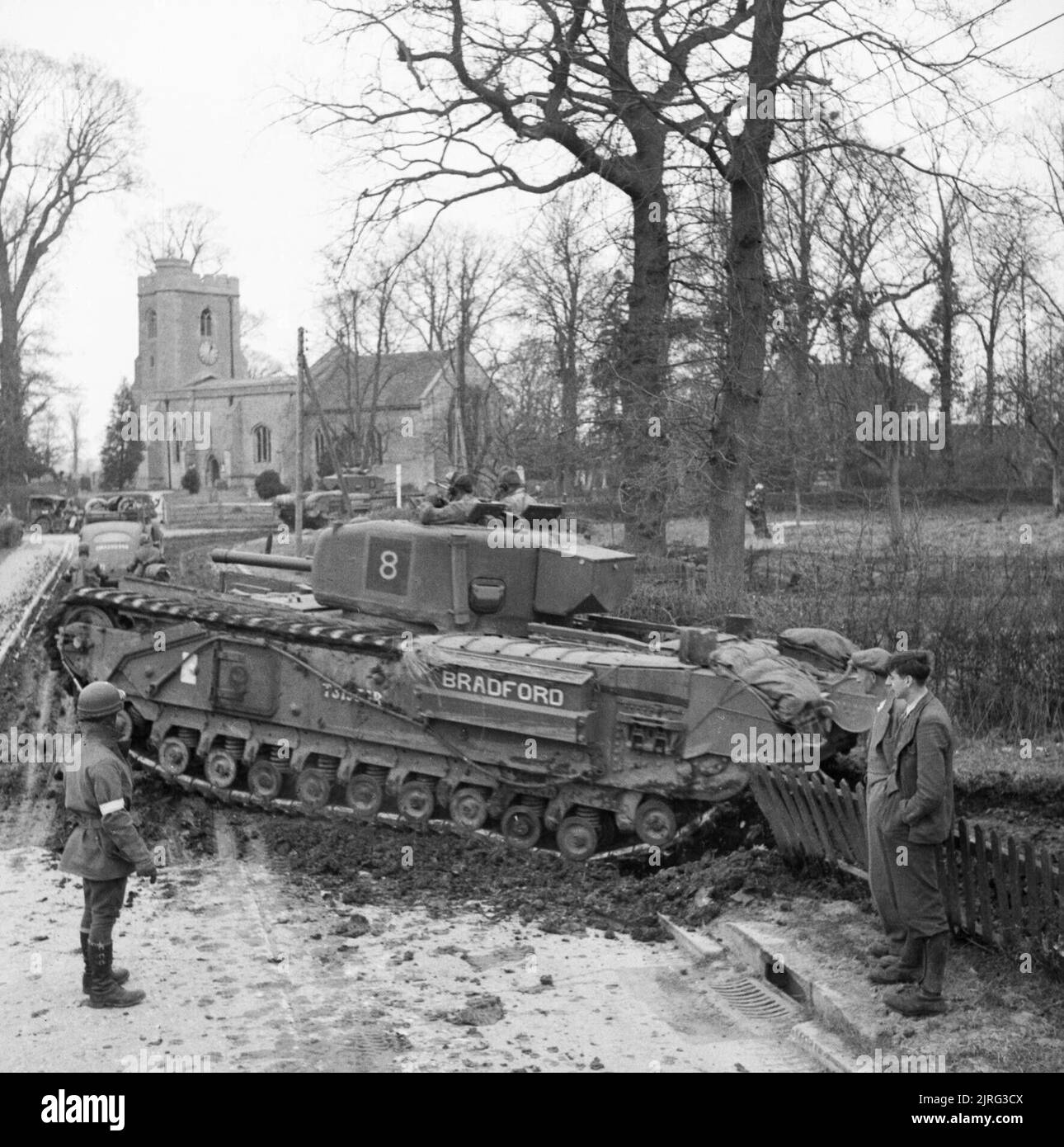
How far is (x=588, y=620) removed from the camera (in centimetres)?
1177

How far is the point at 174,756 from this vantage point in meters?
12.3

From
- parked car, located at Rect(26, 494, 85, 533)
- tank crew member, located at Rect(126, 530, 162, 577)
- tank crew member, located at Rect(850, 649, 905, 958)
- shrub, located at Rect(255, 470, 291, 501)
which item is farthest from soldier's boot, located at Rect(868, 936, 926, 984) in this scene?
shrub, located at Rect(255, 470, 291, 501)

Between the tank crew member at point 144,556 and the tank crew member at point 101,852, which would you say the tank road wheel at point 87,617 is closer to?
the tank crew member at point 144,556

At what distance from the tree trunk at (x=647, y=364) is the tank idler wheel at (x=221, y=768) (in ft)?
26.2

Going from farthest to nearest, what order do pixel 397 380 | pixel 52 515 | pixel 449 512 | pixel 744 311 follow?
pixel 397 380 → pixel 52 515 → pixel 744 311 → pixel 449 512

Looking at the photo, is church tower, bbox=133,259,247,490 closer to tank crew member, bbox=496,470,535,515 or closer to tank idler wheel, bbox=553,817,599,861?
tank crew member, bbox=496,470,535,515

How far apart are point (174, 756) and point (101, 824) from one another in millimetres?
5286

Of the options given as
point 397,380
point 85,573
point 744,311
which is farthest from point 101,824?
point 397,380

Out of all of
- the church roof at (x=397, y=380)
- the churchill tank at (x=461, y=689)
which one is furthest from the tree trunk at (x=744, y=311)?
the church roof at (x=397, y=380)

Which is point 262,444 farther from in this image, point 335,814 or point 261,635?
point 335,814

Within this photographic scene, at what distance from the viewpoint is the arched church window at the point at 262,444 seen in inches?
2739

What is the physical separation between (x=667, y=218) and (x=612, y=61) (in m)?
2.38

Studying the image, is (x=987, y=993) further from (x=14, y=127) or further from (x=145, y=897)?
(x=14, y=127)

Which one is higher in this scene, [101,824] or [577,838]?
[101,824]
